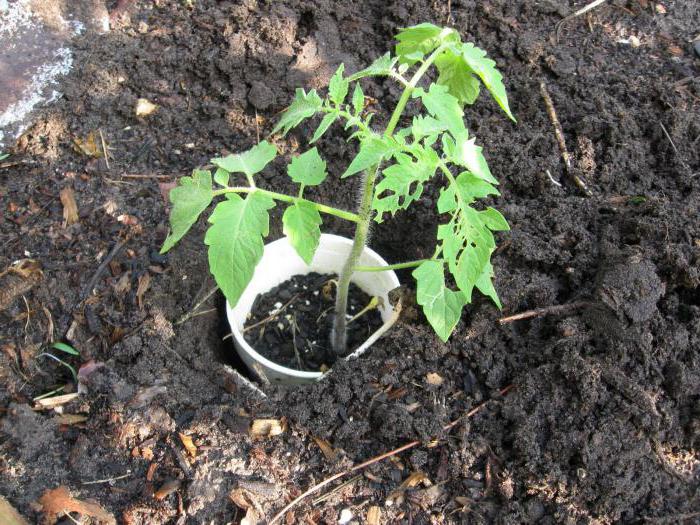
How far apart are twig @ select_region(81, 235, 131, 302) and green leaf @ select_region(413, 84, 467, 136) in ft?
4.60

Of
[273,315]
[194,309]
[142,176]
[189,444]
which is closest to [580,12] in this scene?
[273,315]

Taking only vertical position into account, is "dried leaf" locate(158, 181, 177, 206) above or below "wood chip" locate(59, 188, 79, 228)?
above

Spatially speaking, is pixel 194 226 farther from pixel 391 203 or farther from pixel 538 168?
pixel 538 168

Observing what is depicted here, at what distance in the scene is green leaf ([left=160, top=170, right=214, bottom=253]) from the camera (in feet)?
5.50

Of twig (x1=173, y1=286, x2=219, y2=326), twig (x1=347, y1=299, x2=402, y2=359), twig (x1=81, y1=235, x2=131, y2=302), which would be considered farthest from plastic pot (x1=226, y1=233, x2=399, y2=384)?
twig (x1=81, y1=235, x2=131, y2=302)

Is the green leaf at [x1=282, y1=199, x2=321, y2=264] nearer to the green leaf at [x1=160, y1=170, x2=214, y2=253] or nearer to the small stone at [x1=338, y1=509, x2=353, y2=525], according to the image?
the green leaf at [x1=160, y1=170, x2=214, y2=253]

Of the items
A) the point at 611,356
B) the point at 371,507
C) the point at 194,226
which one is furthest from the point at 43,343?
the point at 611,356

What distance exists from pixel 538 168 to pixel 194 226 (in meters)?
1.44

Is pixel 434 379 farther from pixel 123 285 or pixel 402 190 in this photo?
pixel 123 285

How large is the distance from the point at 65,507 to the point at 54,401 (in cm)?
39

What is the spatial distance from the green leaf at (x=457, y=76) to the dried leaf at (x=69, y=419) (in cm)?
159

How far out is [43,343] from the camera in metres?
2.20

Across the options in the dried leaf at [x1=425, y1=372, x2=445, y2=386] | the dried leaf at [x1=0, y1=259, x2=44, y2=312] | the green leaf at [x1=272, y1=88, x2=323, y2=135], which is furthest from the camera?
the dried leaf at [x1=0, y1=259, x2=44, y2=312]

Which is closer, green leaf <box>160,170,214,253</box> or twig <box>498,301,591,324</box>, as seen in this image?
green leaf <box>160,170,214,253</box>
